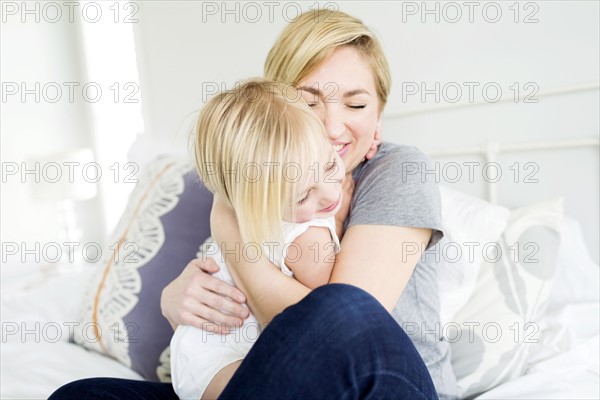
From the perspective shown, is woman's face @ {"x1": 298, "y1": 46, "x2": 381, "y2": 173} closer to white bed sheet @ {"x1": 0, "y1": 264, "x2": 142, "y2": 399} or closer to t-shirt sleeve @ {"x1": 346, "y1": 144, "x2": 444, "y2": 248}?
t-shirt sleeve @ {"x1": 346, "y1": 144, "x2": 444, "y2": 248}

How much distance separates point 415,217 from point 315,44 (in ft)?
1.27

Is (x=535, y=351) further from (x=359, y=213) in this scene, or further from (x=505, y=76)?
(x=505, y=76)

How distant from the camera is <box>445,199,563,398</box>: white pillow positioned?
1224 millimetres

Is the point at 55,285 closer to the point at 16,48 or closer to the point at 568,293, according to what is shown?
the point at 568,293

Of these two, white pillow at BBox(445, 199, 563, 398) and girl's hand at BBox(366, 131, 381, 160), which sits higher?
girl's hand at BBox(366, 131, 381, 160)

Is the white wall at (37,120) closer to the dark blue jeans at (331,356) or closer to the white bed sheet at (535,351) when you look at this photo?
the white bed sheet at (535,351)

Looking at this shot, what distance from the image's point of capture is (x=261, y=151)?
0.94 metres

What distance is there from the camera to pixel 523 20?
1.58 metres

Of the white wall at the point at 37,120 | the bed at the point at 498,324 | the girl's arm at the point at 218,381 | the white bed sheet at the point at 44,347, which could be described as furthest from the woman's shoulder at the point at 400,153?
the white wall at the point at 37,120

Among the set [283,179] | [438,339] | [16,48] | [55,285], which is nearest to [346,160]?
[283,179]

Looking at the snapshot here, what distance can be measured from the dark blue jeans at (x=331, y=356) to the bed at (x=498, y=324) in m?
0.49

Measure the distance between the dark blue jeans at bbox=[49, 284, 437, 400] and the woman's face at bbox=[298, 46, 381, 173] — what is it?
429 millimetres

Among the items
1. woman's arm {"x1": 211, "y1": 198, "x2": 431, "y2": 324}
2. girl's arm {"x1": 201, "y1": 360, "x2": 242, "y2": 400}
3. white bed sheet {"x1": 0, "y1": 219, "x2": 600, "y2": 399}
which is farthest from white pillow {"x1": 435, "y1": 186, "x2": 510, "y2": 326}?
girl's arm {"x1": 201, "y1": 360, "x2": 242, "y2": 400}

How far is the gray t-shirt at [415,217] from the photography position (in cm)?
100
